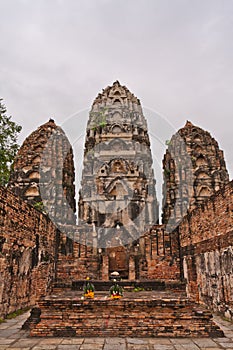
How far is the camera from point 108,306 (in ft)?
29.4

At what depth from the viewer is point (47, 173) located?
28.5 meters

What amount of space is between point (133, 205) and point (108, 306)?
2479 cm

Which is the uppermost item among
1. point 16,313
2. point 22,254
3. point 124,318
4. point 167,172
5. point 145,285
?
point 167,172

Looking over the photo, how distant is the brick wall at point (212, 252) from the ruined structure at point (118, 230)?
0.16 ft

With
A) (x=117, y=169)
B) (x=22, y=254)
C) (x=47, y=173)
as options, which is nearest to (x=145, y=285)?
(x=22, y=254)

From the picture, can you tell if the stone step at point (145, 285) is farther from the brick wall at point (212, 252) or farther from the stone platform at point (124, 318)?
the stone platform at point (124, 318)

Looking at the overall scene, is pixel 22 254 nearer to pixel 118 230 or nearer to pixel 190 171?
pixel 118 230

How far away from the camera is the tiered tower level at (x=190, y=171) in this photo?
Answer: 2827 cm

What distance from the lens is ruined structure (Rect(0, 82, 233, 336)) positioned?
29.1 feet

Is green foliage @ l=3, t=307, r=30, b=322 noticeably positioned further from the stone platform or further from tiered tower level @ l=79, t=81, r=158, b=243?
tiered tower level @ l=79, t=81, r=158, b=243

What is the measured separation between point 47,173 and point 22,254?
50.0ft

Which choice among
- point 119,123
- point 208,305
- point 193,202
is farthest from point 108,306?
point 119,123

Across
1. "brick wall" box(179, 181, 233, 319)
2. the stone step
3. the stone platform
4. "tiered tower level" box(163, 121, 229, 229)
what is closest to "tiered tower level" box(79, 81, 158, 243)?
"tiered tower level" box(163, 121, 229, 229)

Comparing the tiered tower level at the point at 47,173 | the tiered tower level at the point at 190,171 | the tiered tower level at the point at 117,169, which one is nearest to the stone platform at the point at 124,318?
the tiered tower level at the point at 47,173
